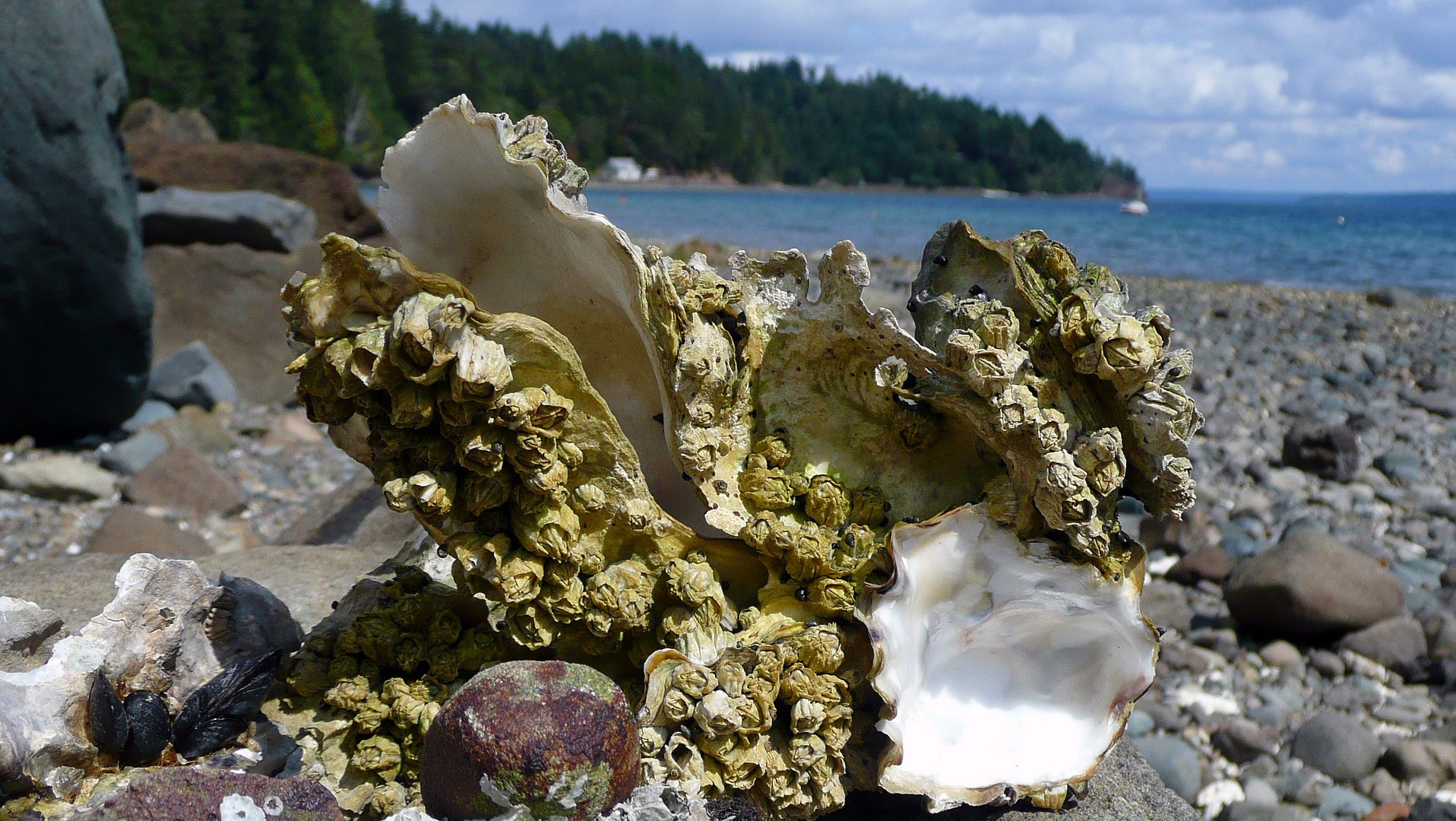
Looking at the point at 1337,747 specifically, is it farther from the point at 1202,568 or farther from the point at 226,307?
the point at 226,307

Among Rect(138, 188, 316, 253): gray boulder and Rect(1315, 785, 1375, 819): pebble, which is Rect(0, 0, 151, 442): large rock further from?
Rect(1315, 785, 1375, 819): pebble

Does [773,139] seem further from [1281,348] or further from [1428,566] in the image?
[1428,566]

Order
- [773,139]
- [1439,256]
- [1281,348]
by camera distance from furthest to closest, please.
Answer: [773,139], [1439,256], [1281,348]

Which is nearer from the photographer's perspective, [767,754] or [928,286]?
[767,754]

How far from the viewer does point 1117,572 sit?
2025 mm

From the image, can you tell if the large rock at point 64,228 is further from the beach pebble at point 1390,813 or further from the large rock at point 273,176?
the beach pebble at point 1390,813

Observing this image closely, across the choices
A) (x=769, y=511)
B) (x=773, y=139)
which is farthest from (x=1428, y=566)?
(x=773, y=139)

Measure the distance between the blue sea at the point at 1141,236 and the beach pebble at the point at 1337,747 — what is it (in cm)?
776

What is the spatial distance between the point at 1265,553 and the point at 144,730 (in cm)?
478

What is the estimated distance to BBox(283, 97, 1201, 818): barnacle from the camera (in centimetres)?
186

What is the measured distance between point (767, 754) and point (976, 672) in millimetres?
519

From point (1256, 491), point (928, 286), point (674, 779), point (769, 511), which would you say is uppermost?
point (928, 286)

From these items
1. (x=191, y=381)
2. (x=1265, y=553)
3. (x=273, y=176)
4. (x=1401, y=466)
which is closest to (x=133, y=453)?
(x=191, y=381)

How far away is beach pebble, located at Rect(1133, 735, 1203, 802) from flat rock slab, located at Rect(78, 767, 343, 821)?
2919 millimetres
